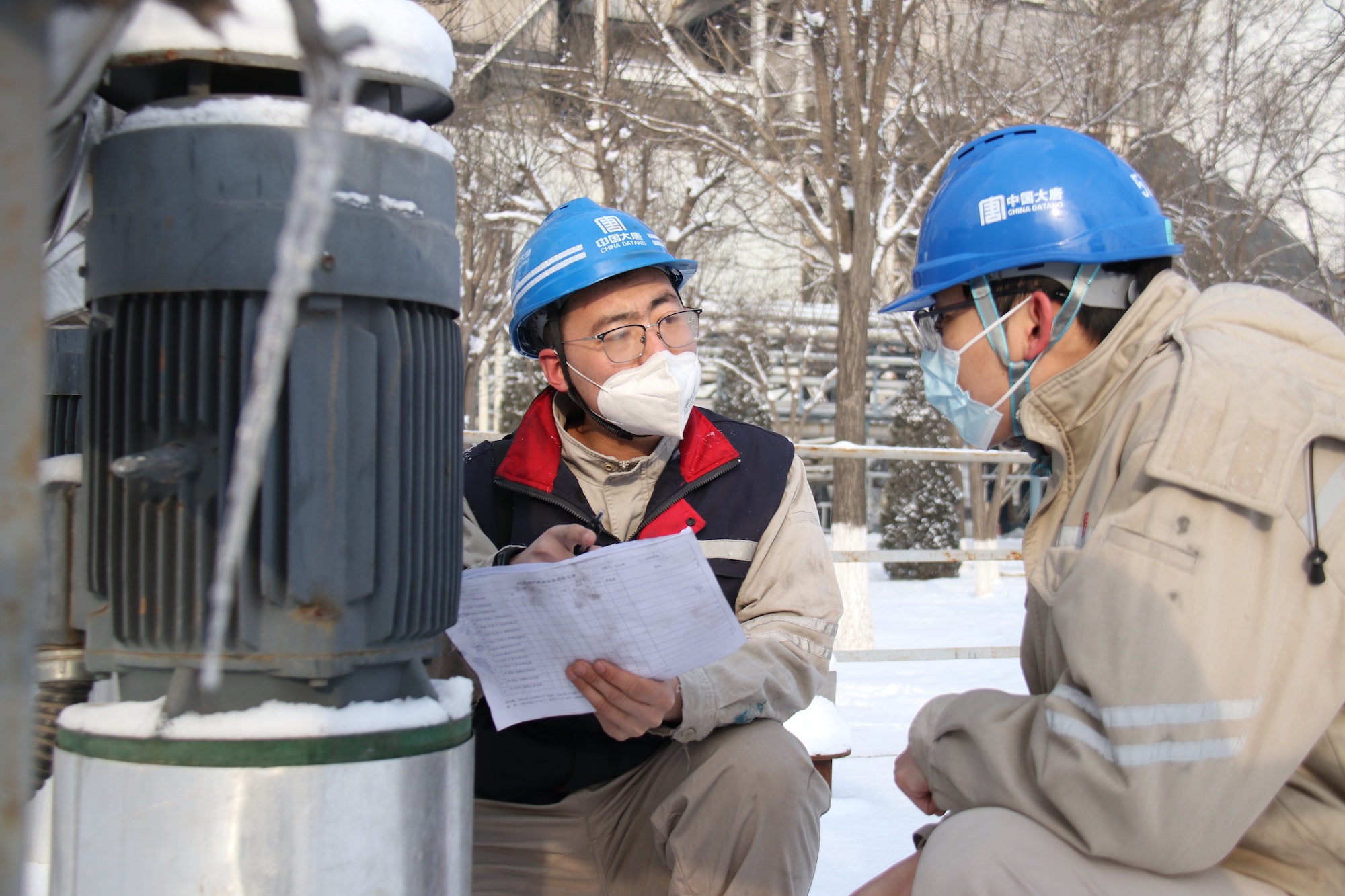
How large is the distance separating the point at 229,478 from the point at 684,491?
1356 mm

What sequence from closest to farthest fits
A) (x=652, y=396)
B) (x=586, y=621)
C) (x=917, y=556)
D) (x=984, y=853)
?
(x=984, y=853)
(x=586, y=621)
(x=652, y=396)
(x=917, y=556)

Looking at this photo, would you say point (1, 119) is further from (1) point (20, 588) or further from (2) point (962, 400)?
(2) point (962, 400)

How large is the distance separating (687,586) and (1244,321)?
3.08ft

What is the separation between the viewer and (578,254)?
2.57 meters

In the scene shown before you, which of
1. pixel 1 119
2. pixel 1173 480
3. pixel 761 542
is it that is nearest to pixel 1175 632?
pixel 1173 480

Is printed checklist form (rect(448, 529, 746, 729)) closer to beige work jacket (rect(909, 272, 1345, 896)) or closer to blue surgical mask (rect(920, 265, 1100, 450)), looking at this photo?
beige work jacket (rect(909, 272, 1345, 896))

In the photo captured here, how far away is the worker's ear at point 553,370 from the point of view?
267 centimetres

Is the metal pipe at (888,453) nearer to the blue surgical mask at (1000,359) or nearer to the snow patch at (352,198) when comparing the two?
the blue surgical mask at (1000,359)

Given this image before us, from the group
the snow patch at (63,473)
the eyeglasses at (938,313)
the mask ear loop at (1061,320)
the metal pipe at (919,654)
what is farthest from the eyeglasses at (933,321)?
the metal pipe at (919,654)

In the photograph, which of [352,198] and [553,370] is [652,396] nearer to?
[553,370]

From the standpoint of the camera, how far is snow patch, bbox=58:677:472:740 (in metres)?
1.16

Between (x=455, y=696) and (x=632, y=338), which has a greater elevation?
(x=632, y=338)

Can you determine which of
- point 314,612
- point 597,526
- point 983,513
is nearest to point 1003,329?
Answer: point 597,526

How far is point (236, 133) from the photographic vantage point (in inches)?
47.1
